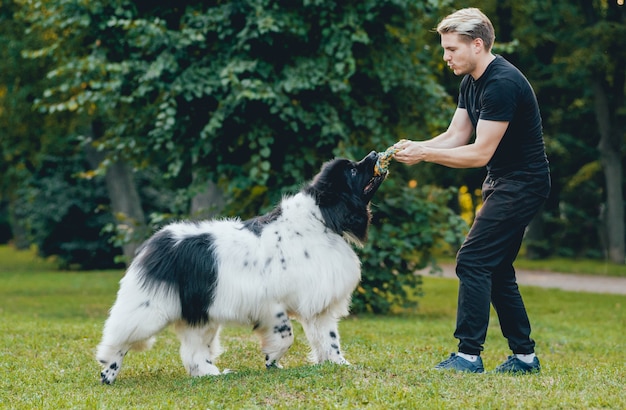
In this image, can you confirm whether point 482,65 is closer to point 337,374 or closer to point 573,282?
point 337,374

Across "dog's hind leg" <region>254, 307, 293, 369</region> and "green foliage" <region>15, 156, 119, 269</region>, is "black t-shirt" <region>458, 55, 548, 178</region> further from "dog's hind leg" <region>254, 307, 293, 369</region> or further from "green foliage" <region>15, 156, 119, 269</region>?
"green foliage" <region>15, 156, 119, 269</region>

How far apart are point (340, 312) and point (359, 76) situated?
255 inches

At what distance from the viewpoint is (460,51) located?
5.96m

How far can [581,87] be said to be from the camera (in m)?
26.9

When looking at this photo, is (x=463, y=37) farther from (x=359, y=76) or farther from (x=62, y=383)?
(x=359, y=76)

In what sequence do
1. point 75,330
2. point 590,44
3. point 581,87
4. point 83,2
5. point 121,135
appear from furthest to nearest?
point 581,87 → point 590,44 → point 121,135 → point 83,2 → point 75,330

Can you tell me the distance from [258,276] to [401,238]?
6430mm

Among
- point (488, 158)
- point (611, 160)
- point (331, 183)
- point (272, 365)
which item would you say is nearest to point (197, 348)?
point (272, 365)

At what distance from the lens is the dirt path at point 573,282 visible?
1966 cm

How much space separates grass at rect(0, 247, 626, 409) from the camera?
17.5 feet

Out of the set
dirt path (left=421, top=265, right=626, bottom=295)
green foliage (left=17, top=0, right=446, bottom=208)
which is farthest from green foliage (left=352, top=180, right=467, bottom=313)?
dirt path (left=421, top=265, right=626, bottom=295)

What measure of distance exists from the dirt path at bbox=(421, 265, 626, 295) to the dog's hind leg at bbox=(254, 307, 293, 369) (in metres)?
14.4

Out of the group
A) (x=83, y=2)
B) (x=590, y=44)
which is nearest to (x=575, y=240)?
(x=590, y=44)

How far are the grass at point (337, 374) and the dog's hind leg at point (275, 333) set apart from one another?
0.57 ft
